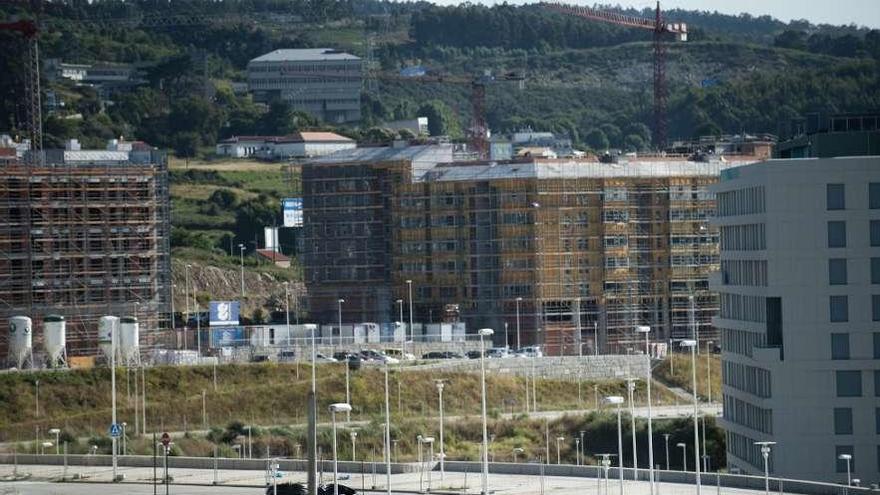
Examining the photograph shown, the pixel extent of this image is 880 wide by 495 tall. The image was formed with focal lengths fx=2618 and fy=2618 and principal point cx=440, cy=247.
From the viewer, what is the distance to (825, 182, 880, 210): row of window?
7825cm

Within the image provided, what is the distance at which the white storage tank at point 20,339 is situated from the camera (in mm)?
120312

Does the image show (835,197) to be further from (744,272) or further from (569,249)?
(569,249)

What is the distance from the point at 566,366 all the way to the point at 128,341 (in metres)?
22.4

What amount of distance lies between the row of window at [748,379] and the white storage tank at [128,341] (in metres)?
39.2

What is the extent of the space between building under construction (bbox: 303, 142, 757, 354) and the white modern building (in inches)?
2381

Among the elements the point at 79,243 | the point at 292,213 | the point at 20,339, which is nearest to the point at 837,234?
the point at 20,339

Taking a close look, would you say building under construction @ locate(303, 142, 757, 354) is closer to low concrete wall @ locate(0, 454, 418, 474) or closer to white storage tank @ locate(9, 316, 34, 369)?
white storage tank @ locate(9, 316, 34, 369)

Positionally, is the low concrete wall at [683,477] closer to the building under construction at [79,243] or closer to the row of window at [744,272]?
the row of window at [744,272]

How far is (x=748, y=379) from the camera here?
270 feet

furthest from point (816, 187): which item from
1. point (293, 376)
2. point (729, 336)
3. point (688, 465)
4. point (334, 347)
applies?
point (334, 347)

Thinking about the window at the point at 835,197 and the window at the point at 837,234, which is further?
the window at the point at 837,234

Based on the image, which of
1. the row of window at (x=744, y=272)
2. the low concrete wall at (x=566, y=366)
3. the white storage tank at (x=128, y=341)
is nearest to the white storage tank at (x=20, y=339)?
the white storage tank at (x=128, y=341)

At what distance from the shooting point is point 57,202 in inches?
4995

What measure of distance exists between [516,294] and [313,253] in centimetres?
1630
